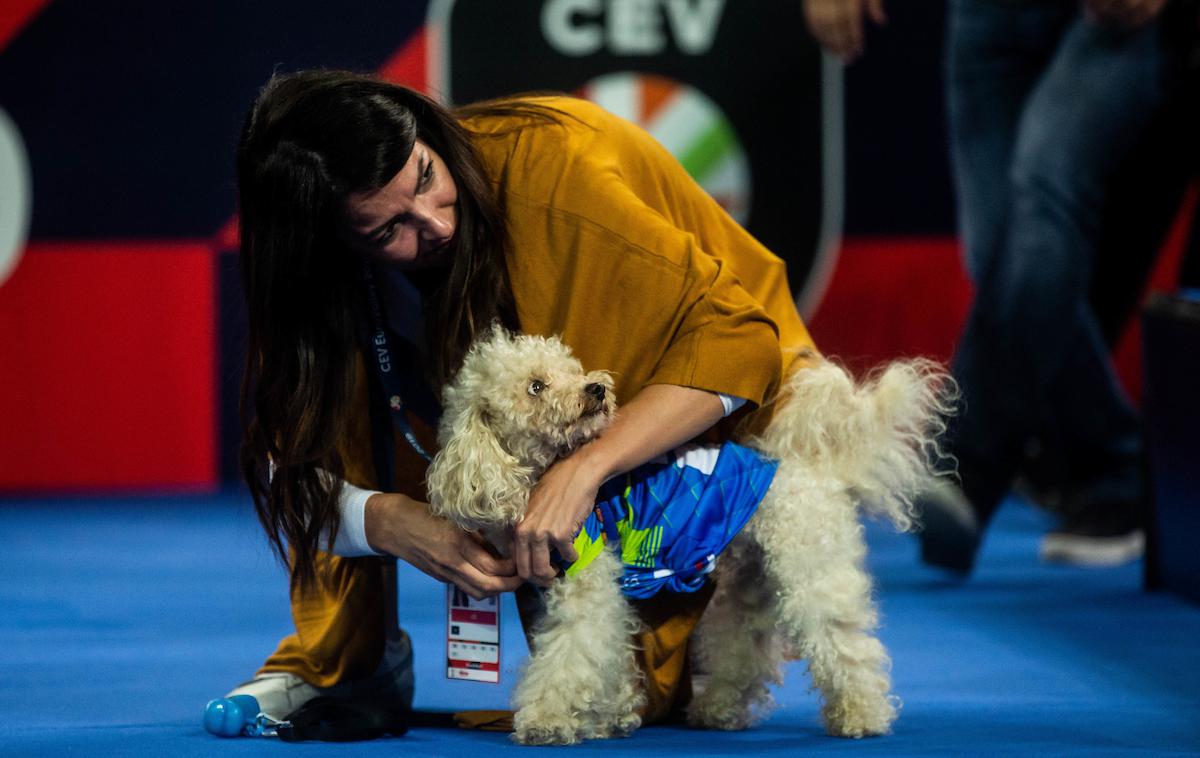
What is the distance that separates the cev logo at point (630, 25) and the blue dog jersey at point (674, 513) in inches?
137

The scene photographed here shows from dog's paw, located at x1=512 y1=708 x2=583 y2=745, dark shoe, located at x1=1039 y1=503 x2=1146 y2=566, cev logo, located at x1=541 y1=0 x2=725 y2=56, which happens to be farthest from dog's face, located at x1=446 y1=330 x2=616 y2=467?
cev logo, located at x1=541 y1=0 x2=725 y2=56

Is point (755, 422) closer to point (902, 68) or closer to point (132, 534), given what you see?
point (132, 534)

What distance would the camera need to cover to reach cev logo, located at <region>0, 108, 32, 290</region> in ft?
18.3

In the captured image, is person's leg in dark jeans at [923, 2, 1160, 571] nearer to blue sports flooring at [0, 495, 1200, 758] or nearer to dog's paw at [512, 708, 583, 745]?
blue sports flooring at [0, 495, 1200, 758]

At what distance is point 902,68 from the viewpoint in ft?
18.8

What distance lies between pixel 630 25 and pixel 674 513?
3.60 m

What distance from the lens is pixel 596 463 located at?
2205mm

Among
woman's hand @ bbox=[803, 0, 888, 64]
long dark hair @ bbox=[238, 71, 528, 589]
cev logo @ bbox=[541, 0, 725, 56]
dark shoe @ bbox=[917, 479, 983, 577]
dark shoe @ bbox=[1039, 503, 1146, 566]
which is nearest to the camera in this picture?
long dark hair @ bbox=[238, 71, 528, 589]

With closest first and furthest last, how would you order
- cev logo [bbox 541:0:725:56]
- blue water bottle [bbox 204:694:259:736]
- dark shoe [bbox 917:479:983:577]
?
blue water bottle [bbox 204:694:259:736], dark shoe [bbox 917:479:983:577], cev logo [bbox 541:0:725:56]

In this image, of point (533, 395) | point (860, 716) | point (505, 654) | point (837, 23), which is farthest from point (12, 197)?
point (860, 716)

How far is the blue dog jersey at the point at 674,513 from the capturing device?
229cm

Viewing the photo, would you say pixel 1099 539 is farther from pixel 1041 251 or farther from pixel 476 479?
pixel 476 479

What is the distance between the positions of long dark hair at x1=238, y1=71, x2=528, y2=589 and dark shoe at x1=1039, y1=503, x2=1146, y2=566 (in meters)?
2.48

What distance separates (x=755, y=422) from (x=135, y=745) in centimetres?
107
